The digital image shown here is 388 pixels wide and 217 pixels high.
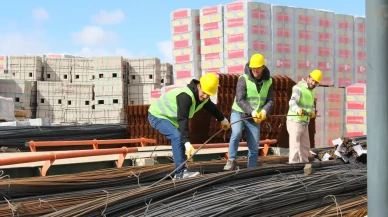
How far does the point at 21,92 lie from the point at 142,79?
4.15m

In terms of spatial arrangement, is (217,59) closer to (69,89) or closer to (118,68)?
(118,68)

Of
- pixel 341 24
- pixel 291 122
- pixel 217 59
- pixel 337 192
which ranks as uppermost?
pixel 341 24

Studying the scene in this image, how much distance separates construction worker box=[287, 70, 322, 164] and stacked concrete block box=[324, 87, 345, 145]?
5.25 m

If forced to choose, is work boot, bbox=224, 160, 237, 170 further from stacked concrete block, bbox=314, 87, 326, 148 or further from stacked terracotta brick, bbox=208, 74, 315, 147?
stacked concrete block, bbox=314, 87, 326, 148

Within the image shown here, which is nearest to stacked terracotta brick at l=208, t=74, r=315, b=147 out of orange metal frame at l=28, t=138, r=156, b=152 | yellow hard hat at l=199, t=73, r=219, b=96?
orange metal frame at l=28, t=138, r=156, b=152

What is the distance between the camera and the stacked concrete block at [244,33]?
455 inches

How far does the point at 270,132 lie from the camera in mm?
9750

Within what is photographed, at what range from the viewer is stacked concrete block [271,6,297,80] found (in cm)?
1197

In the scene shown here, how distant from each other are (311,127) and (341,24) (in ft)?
12.1

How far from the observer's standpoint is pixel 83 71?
20.0 metres

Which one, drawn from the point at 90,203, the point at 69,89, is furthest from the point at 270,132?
the point at 69,89

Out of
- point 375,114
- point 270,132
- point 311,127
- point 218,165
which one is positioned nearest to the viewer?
point 375,114

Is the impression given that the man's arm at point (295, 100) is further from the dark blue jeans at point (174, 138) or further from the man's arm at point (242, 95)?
the dark blue jeans at point (174, 138)

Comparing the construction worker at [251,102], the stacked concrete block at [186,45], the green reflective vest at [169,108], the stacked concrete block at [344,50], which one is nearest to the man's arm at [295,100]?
the construction worker at [251,102]
